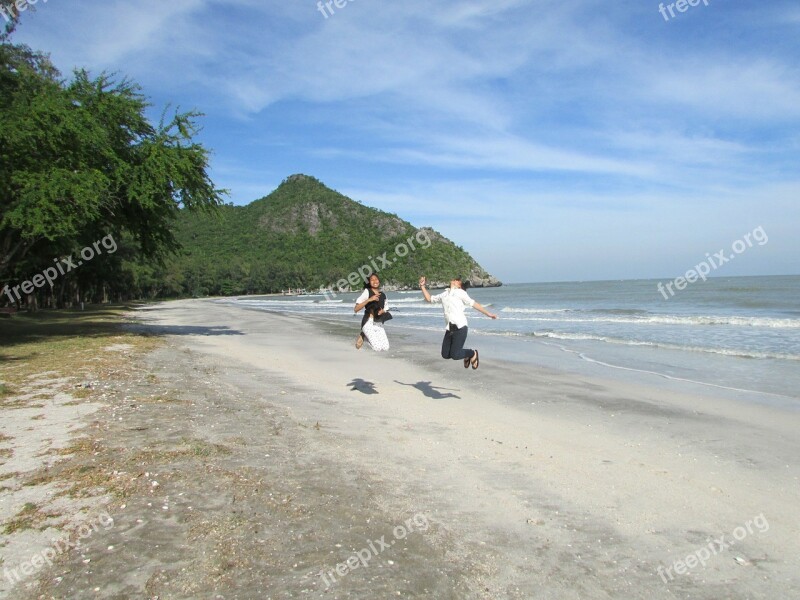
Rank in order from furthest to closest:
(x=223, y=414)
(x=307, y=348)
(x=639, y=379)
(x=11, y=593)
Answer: (x=307, y=348) → (x=639, y=379) → (x=223, y=414) → (x=11, y=593)

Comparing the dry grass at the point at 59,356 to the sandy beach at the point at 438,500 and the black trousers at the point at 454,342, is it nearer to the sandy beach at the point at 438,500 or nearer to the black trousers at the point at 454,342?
the sandy beach at the point at 438,500

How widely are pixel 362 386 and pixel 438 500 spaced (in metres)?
6.26

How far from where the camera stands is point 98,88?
2081 centimetres

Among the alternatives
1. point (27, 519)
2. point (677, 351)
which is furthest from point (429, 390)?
point (677, 351)

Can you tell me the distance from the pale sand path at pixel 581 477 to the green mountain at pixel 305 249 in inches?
4036

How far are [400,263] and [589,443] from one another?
125187 mm

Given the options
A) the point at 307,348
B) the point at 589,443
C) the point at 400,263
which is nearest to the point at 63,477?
the point at 589,443

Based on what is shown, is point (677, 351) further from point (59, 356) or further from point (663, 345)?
point (59, 356)

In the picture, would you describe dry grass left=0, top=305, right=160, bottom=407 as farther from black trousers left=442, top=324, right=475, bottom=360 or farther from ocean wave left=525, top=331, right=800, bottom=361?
ocean wave left=525, top=331, right=800, bottom=361

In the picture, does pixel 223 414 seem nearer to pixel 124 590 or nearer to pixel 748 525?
pixel 124 590

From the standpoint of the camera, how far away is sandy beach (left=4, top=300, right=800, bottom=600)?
3.67m

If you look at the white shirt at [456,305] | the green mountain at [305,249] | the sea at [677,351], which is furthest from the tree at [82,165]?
the green mountain at [305,249]

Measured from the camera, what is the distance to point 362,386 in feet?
36.7

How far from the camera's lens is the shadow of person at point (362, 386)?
10570mm
